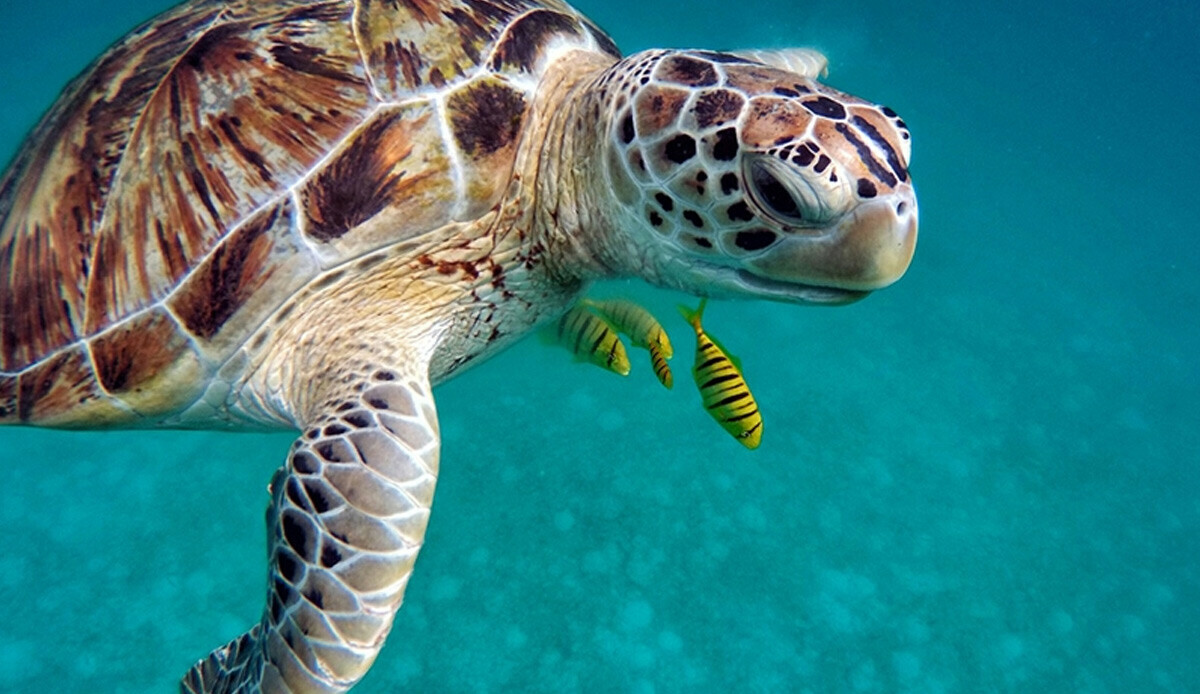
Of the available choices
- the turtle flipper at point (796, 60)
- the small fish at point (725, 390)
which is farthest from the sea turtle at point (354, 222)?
the turtle flipper at point (796, 60)

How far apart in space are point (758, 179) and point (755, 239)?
142 millimetres

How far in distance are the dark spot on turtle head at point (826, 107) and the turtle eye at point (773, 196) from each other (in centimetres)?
19

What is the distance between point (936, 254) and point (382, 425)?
25.6 feet

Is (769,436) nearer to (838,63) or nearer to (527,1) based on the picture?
(527,1)

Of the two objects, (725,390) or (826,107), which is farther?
(725,390)

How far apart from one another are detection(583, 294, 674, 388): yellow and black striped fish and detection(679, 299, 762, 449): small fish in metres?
0.38

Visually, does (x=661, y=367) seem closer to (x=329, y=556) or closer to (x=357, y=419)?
(x=357, y=419)

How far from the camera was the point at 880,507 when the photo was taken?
15.6 ft

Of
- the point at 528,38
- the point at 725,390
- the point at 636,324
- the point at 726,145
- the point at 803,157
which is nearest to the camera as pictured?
the point at 803,157

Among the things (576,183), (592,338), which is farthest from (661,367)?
(576,183)

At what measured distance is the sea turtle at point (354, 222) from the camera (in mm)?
1603

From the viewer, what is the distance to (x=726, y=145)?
1.62m

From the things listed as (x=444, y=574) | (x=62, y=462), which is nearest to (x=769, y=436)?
(x=444, y=574)

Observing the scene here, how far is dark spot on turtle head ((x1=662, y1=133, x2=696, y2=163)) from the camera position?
65.9 inches
